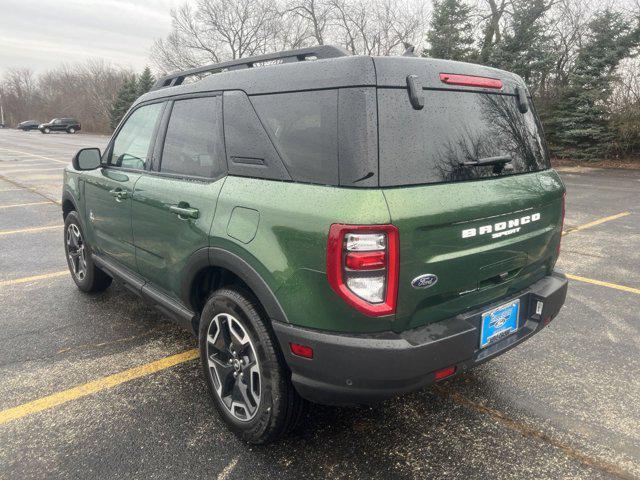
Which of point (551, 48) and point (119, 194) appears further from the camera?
point (551, 48)

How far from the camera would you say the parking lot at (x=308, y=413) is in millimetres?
2205

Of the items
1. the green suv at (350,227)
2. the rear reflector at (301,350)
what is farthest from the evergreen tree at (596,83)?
the rear reflector at (301,350)

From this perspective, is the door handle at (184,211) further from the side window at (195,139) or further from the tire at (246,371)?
the tire at (246,371)

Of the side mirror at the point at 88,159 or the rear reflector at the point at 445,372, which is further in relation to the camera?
the side mirror at the point at 88,159

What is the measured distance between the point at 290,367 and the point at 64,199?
11.6 ft

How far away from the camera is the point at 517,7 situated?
20.7 metres

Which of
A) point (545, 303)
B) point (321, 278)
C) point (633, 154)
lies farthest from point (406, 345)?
point (633, 154)

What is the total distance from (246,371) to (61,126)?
56671 mm

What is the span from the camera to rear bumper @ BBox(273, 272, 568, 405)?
185 cm

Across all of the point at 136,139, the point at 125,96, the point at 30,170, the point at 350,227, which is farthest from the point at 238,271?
the point at 125,96

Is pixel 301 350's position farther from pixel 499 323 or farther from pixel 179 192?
pixel 179 192

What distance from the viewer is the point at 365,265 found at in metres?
1.81

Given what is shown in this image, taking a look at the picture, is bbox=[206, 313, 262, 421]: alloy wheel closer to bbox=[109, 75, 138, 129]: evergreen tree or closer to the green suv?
the green suv

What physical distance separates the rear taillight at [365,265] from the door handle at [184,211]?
0.96m
